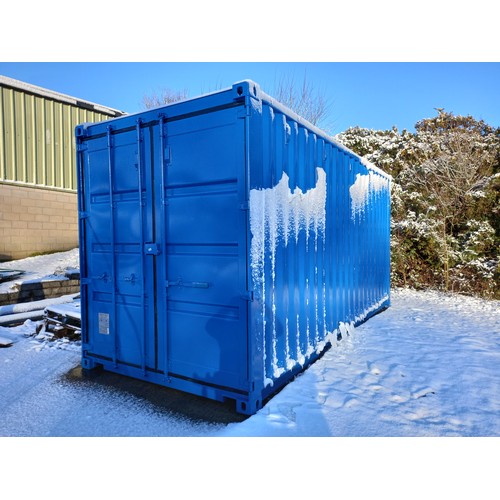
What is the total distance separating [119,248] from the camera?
3.62 metres

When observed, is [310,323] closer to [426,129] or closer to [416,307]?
[416,307]

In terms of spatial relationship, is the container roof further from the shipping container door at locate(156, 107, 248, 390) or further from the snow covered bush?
the snow covered bush

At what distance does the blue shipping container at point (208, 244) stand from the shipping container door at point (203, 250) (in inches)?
0.4

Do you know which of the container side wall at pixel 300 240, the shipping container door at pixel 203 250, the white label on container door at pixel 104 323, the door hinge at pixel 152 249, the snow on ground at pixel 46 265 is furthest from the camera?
the snow on ground at pixel 46 265

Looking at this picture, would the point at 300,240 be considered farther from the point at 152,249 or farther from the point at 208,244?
A: the point at 152,249

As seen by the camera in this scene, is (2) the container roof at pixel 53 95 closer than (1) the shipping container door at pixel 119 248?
No

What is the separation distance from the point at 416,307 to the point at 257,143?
645 centimetres

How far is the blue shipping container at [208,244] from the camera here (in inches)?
113

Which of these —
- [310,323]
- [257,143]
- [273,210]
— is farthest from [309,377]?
[257,143]

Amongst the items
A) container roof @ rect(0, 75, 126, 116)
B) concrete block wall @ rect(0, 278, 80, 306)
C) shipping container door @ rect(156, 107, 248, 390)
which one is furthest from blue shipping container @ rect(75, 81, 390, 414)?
container roof @ rect(0, 75, 126, 116)

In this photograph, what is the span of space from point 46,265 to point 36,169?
3097mm

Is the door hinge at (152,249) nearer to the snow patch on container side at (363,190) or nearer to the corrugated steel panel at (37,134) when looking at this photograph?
the snow patch on container side at (363,190)

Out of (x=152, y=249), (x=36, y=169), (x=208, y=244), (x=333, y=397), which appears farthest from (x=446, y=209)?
(x=36, y=169)

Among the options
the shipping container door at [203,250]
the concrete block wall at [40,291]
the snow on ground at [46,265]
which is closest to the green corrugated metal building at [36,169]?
the snow on ground at [46,265]
